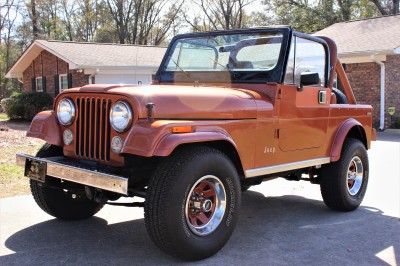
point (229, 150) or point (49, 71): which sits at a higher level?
point (49, 71)

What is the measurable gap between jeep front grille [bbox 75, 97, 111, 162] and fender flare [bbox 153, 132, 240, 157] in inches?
25.1

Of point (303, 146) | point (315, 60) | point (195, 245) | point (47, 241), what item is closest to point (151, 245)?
point (195, 245)

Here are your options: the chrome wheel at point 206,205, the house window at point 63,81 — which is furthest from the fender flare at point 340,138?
the house window at point 63,81

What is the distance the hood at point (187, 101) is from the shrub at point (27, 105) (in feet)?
53.9

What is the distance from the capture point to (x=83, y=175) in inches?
141

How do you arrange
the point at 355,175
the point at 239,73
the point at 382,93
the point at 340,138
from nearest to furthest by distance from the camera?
the point at 239,73
the point at 340,138
the point at 355,175
the point at 382,93

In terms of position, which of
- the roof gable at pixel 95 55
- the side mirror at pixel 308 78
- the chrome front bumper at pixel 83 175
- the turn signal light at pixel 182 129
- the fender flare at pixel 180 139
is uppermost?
the roof gable at pixel 95 55

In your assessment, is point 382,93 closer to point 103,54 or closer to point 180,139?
point 103,54

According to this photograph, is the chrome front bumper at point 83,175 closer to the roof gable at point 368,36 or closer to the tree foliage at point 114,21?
the roof gable at point 368,36

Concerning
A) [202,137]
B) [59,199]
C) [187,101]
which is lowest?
[59,199]

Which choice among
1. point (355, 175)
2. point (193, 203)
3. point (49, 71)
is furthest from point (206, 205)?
point (49, 71)

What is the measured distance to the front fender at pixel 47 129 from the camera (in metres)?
4.15

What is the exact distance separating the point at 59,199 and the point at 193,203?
65.8 inches

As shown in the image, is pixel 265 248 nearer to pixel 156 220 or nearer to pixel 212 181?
pixel 212 181
